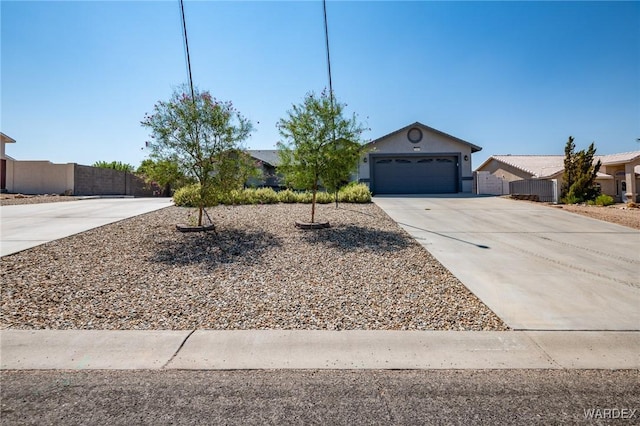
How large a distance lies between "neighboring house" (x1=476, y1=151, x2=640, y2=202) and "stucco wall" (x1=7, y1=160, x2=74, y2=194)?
30.3m

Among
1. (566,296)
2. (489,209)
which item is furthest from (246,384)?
(489,209)

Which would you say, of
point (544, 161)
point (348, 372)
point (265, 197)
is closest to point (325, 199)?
point (265, 197)

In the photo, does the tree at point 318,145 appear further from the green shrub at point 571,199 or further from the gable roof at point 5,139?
the gable roof at point 5,139

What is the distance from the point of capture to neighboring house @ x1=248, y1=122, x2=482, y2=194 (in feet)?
79.4

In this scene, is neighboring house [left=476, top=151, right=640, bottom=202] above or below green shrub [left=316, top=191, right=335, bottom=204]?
above

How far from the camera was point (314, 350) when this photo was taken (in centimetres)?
397

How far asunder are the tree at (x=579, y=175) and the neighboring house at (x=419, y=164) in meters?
5.25

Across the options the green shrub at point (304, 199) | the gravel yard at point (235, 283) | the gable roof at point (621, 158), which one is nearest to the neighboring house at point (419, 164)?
the green shrub at point (304, 199)

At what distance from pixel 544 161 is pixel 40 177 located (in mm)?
39730

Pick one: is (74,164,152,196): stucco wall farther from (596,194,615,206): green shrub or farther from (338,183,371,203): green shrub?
(596,194,615,206): green shrub

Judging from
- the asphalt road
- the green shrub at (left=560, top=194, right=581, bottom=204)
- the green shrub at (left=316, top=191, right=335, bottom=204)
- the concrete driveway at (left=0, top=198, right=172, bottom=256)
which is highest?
the green shrub at (left=316, top=191, right=335, bottom=204)

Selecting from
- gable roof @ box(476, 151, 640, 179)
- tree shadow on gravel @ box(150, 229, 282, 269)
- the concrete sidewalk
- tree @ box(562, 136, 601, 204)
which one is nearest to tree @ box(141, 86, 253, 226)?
tree shadow on gravel @ box(150, 229, 282, 269)

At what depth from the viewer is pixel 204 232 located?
984cm

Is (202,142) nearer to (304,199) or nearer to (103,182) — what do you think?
(304,199)
